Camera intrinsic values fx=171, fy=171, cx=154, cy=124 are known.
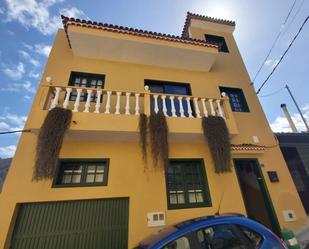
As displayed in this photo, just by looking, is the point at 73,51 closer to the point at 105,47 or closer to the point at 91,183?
the point at 105,47

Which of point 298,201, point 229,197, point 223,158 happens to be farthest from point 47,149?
point 298,201

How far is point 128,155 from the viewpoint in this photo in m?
4.95

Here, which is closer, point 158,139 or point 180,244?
point 180,244

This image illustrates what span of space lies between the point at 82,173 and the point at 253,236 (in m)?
3.98

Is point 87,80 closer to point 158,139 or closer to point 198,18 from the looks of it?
point 158,139

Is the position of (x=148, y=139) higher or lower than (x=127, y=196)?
higher

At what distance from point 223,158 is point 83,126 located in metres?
3.92

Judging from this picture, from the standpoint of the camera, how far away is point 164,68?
276 inches

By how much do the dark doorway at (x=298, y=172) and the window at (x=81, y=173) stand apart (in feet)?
22.8

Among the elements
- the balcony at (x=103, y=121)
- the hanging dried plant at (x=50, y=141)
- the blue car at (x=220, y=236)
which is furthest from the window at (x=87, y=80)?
the blue car at (x=220, y=236)

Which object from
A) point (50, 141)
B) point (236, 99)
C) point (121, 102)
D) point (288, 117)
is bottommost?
point (50, 141)

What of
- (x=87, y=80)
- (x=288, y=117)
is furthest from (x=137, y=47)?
(x=288, y=117)

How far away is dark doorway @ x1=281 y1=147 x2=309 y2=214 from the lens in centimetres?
658

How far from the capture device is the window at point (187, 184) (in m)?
4.80
